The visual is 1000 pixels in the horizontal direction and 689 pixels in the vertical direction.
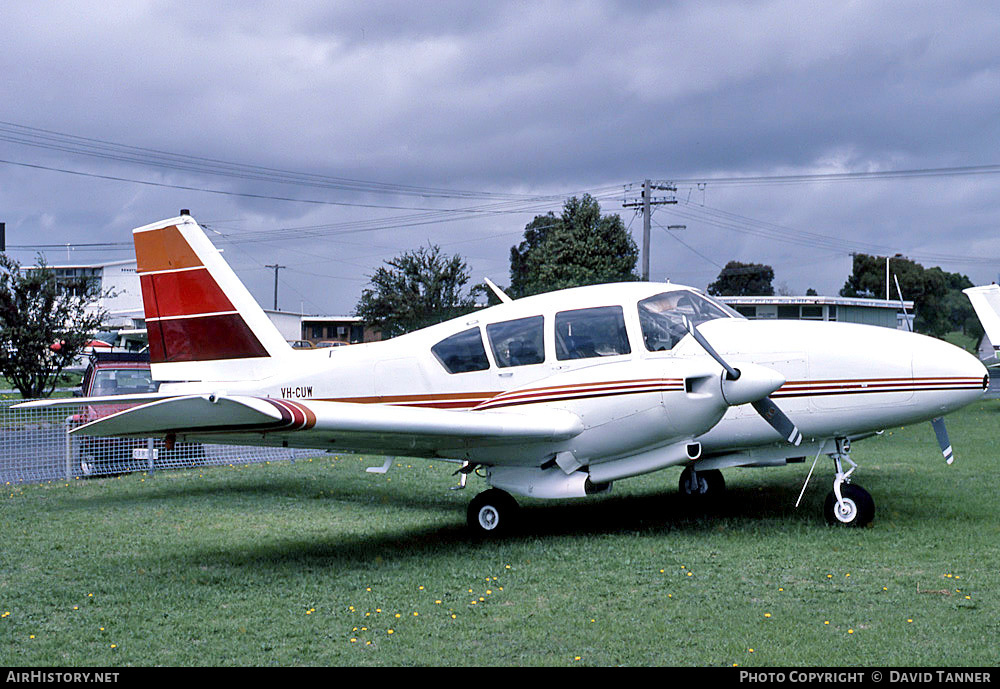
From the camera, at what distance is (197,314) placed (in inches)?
430

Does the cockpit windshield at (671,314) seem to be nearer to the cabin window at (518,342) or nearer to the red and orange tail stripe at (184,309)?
the cabin window at (518,342)

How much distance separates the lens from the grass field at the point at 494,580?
17.9 feet

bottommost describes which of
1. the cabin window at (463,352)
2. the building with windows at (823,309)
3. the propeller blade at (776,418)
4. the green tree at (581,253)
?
the propeller blade at (776,418)

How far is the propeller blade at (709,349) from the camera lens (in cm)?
801

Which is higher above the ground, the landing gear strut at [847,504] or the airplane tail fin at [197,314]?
the airplane tail fin at [197,314]

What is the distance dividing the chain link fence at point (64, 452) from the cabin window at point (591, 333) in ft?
21.5

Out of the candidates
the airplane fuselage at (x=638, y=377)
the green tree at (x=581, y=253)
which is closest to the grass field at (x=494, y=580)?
the airplane fuselage at (x=638, y=377)

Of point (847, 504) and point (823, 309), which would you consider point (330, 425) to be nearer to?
point (847, 504)

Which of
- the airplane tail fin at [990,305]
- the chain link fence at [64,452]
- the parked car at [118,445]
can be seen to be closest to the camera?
the chain link fence at [64,452]

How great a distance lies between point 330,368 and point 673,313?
3961 millimetres

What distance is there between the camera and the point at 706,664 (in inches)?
199

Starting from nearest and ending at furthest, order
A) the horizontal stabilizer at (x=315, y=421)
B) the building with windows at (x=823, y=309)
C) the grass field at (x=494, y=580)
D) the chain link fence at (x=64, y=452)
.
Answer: the grass field at (x=494, y=580) → the horizontal stabilizer at (x=315, y=421) → the chain link fence at (x=64, y=452) → the building with windows at (x=823, y=309)

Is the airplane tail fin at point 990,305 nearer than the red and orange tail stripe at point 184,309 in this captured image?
No
